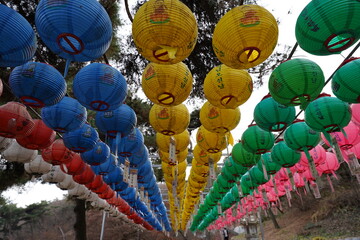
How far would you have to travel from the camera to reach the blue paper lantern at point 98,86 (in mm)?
2750

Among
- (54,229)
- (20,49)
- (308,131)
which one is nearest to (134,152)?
(20,49)

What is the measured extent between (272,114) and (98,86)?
7.44 ft

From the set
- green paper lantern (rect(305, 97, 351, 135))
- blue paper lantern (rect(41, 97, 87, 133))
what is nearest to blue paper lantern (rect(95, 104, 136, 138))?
blue paper lantern (rect(41, 97, 87, 133))

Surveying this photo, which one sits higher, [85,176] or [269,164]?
[85,176]

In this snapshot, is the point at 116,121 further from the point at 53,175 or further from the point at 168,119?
the point at 53,175

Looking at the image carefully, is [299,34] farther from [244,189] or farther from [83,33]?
[244,189]

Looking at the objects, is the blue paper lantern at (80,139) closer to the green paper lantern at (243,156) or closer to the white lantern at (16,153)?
the white lantern at (16,153)

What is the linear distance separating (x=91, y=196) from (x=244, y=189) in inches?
207

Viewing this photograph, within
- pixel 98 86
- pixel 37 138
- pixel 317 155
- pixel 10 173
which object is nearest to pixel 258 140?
pixel 317 155

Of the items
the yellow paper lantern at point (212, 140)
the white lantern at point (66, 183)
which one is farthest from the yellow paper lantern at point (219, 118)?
the white lantern at point (66, 183)

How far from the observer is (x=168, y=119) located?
366cm

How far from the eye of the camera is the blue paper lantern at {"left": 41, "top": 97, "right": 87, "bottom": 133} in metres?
3.42

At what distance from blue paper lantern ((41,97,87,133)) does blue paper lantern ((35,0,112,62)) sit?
1.27m

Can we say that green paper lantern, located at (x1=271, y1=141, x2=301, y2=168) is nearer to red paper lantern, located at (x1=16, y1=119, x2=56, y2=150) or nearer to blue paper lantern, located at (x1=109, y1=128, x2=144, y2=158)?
blue paper lantern, located at (x1=109, y1=128, x2=144, y2=158)
